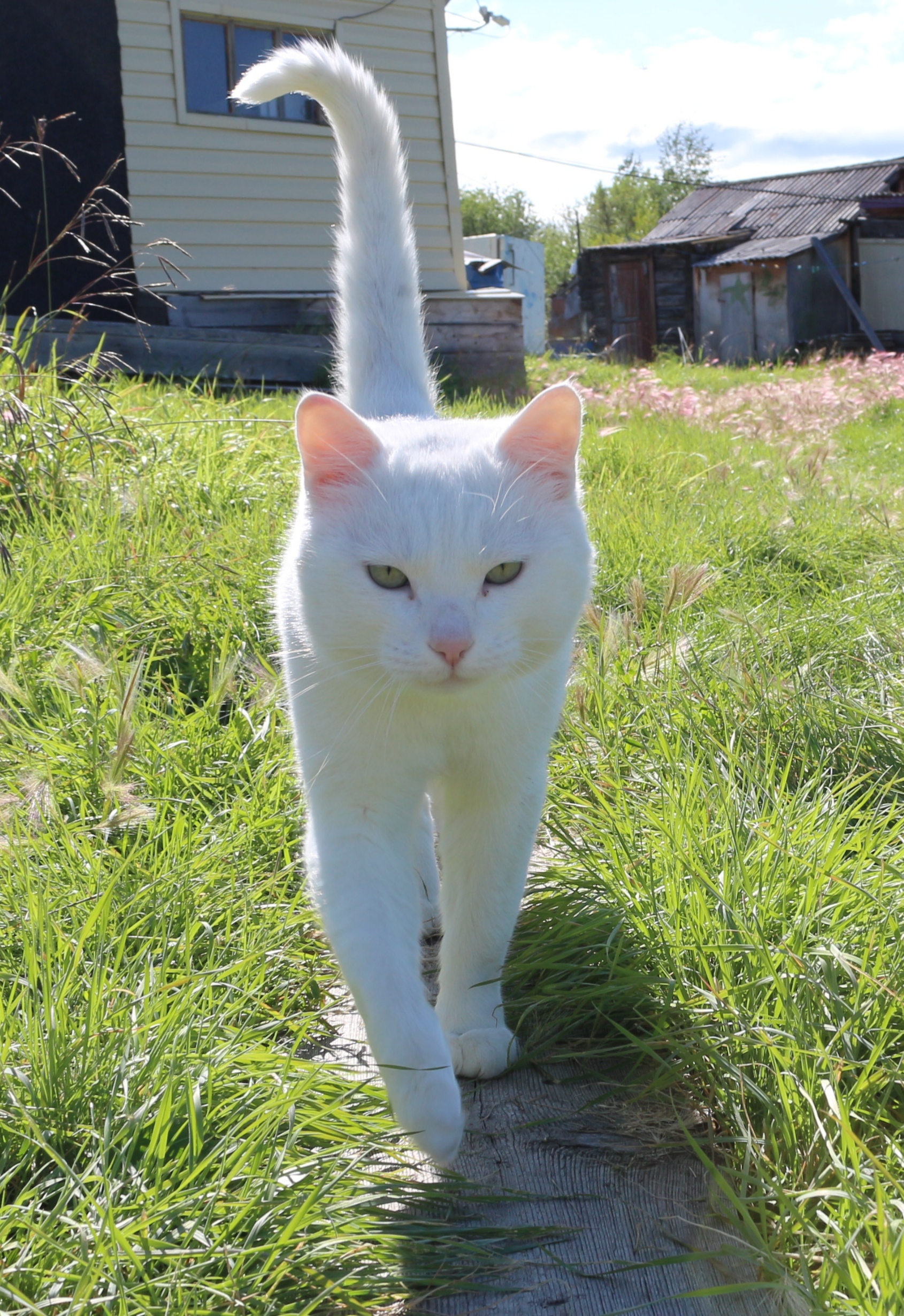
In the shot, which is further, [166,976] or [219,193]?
[219,193]

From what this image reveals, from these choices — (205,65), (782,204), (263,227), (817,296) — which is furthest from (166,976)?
(782,204)

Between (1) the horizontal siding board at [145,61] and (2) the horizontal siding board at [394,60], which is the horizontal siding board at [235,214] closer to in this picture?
(1) the horizontal siding board at [145,61]

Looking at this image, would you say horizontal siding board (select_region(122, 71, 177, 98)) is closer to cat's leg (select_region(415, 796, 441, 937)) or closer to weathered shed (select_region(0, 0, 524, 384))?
weathered shed (select_region(0, 0, 524, 384))

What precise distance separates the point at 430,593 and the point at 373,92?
1.90 m

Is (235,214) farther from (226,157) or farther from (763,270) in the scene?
(763,270)

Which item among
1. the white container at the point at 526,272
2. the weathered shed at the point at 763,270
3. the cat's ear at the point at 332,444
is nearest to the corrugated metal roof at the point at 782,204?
the weathered shed at the point at 763,270

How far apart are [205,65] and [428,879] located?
9.43 metres

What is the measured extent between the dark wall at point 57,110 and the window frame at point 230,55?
0.51 meters

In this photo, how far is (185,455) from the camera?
4.32 m

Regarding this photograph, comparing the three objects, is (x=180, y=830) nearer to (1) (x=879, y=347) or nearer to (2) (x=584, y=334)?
(1) (x=879, y=347)

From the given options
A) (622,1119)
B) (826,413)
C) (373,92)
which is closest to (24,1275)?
(622,1119)

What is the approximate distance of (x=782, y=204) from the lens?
26219mm

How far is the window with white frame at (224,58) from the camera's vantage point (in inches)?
370

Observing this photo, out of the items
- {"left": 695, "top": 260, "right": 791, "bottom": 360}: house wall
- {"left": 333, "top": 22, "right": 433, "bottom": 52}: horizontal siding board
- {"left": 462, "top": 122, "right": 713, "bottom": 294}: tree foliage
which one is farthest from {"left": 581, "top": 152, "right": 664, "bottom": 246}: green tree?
{"left": 333, "top": 22, "right": 433, "bottom": 52}: horizontal siding board
